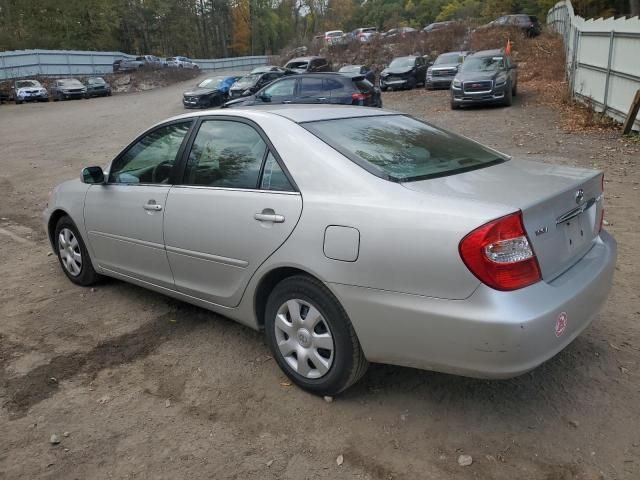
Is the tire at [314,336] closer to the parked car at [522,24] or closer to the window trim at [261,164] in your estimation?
the window trim at [261,164]

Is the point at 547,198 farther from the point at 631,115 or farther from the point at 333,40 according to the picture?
the point at 333,40

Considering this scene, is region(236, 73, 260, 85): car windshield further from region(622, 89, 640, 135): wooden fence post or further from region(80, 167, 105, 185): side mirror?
region(80, 167, 105, 185): side mirror

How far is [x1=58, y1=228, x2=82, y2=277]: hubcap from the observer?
16.4ft

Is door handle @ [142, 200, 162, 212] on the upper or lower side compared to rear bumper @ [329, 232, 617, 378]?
upper

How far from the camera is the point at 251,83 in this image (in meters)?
25.4

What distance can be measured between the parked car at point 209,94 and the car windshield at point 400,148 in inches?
A: 903

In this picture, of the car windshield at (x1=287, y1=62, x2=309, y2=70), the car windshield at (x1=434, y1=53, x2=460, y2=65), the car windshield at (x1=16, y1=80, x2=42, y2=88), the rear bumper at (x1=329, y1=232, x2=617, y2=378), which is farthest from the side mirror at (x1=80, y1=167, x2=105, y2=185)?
the car windshield at (x1=16, y1=80, x2=42, y2=88)

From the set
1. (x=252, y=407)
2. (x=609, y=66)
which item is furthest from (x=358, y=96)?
(x=252, y=407)

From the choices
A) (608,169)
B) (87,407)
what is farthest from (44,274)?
(608,169)

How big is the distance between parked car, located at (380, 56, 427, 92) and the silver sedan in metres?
22.1

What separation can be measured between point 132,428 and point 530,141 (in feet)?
35.8

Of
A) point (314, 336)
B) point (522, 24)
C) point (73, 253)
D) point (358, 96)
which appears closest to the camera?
point (314, 336)

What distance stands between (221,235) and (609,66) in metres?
11.8

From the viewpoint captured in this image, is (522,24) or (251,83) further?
(522,24)
